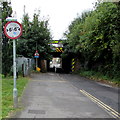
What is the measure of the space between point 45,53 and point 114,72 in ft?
44.1

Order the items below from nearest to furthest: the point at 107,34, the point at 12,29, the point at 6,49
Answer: the point at 12,29, the point at 6,49, the point at 107,34

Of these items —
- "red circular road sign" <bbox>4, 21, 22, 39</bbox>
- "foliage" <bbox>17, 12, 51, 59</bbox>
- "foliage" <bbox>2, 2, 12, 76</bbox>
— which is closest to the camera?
"red circular road sign" <bbox>4, 21, 22, 39</bbox>

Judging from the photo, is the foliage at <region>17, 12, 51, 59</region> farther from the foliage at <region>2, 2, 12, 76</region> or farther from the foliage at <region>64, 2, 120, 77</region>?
the foliage at <region>2, 2, 12, 76</region>

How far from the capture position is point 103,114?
691 cm

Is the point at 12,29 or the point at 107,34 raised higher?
the point at 107,34

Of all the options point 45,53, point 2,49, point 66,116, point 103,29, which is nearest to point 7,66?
point 2,49

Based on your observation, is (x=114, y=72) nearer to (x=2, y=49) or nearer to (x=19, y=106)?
(x=2, y=49)

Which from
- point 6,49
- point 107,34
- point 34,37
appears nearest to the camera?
point 6,49

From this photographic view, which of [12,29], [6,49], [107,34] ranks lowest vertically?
[6,49]

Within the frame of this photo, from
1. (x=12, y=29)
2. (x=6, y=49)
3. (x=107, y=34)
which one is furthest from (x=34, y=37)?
(x=12, y=29)

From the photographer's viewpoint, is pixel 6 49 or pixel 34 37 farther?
pixel 34 37

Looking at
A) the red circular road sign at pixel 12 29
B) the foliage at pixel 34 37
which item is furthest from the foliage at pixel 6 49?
the foliage at pixel 34 37

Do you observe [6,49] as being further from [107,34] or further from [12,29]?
[12,29]

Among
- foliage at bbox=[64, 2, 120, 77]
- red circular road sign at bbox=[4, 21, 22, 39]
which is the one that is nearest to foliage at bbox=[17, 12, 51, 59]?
foliage at bbox=[64, 2, 120, 77]
